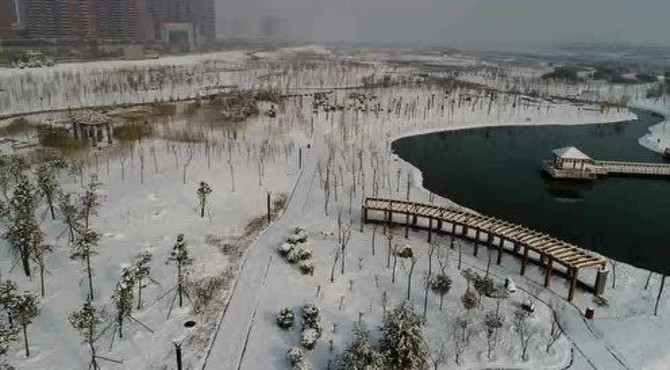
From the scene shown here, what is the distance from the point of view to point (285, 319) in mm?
22406

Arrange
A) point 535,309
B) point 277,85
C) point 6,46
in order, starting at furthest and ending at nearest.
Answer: point 6,46 < point 277,85 < point 535,309

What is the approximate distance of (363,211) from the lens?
33625mm

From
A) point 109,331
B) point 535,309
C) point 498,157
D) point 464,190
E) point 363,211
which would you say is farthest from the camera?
point 498,157

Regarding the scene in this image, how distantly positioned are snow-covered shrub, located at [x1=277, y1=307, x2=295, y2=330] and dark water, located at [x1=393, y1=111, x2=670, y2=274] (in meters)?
21.0

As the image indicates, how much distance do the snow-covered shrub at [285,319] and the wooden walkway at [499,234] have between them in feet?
38.8

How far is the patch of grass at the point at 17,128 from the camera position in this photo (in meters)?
56.5

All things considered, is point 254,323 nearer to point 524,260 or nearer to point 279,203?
point 524,260

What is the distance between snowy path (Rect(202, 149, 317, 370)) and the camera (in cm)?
2059

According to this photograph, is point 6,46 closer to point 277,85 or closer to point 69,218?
point 277,85

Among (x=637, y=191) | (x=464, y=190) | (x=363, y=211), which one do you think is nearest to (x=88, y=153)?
(x=363, y=211)

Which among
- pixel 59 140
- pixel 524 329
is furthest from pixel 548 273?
pixel 59 140

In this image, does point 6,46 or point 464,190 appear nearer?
point 464,190

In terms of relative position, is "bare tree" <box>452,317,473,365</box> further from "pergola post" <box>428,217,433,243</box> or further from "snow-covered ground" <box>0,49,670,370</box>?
"pergola post" <box>428,217,433,243</box>

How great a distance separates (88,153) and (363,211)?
29.1 metres
